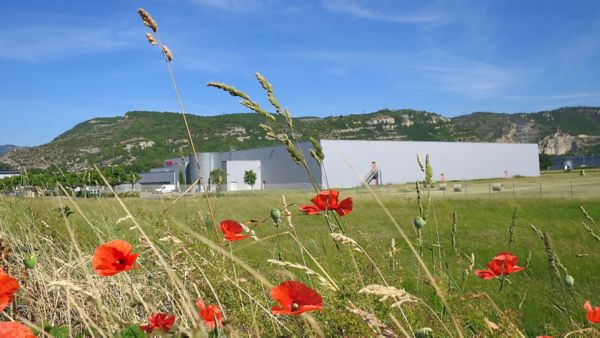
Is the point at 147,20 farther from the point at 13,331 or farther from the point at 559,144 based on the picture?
the point at 559,144

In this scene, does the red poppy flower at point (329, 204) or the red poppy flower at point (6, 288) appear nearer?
the red poppy flower at point (6, 288)

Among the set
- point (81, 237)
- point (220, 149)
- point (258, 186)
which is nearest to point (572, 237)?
point (81, 237)

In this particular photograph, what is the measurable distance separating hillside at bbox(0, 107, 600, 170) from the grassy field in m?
101

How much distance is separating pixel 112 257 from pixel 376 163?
6487 cm

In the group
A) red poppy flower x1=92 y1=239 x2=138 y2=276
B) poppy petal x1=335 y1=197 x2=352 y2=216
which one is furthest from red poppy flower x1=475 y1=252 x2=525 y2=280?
red poppy flower x1=92 y1=239 x2=138 y2=276

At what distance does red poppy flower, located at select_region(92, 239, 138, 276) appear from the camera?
3.69 feet

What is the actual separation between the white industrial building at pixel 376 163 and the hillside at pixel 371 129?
117ft

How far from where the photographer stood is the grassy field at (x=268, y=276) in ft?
3.76

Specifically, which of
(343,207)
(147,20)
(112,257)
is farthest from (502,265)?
(147,20)

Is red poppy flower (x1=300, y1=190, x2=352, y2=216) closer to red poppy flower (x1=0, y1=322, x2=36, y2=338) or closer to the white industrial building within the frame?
red poppy flower (x1=0, y1=322, x2=36, y2=338)

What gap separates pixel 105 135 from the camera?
12206 centimetres

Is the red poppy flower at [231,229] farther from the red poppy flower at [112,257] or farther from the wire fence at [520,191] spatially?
the wire fence at [520,191]

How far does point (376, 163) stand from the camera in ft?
214

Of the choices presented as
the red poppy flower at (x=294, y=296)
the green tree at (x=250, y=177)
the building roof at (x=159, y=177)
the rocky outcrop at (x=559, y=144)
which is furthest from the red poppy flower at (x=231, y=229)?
the rocky outcrop at (x=559, y=144)
